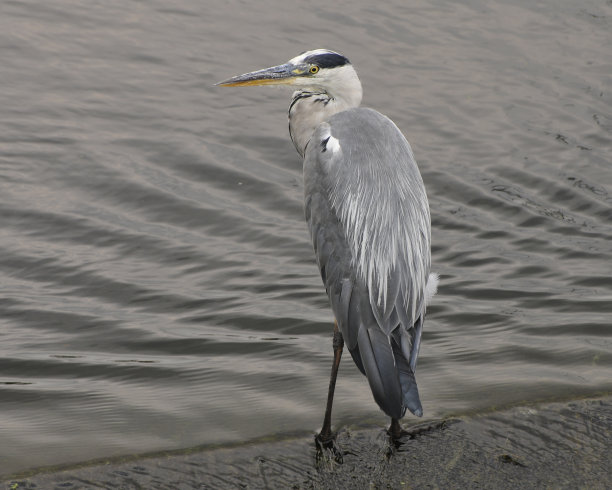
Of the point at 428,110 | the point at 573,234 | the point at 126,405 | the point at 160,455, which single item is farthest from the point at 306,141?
the point at 428,110

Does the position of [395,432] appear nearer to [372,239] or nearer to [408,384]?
[408,384]

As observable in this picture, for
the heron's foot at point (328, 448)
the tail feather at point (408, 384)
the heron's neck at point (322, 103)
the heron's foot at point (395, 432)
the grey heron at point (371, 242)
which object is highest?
the heron's neck at point (322, 103)

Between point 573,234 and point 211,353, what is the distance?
3.13 metres

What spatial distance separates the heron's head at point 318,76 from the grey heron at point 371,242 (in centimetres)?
1

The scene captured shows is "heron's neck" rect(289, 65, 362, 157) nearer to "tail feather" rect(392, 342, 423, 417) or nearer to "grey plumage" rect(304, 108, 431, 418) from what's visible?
"grey plumage" rect(304, 108, 431, 418)

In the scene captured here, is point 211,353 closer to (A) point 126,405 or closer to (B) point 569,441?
(A) point 126,405

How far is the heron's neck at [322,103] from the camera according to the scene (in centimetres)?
511

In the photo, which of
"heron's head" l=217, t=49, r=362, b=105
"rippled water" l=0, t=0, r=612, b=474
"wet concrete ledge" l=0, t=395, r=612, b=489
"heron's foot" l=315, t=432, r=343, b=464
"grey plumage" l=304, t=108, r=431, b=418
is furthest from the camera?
"heron's head" l=217, t=49, r=362, b=105

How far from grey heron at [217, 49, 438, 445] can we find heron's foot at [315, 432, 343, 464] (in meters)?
0.01

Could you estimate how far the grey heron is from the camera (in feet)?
12.7

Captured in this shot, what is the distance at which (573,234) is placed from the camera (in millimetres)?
6840

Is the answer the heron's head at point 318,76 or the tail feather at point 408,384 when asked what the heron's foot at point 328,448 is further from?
the heron's head at point 318,76

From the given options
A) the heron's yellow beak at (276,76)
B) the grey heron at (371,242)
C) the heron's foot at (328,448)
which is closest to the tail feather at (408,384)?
the grey heron at (371,242)

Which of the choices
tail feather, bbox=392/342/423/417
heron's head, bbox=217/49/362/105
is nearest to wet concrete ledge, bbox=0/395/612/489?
tail feather, bbox=392/342/423/417
